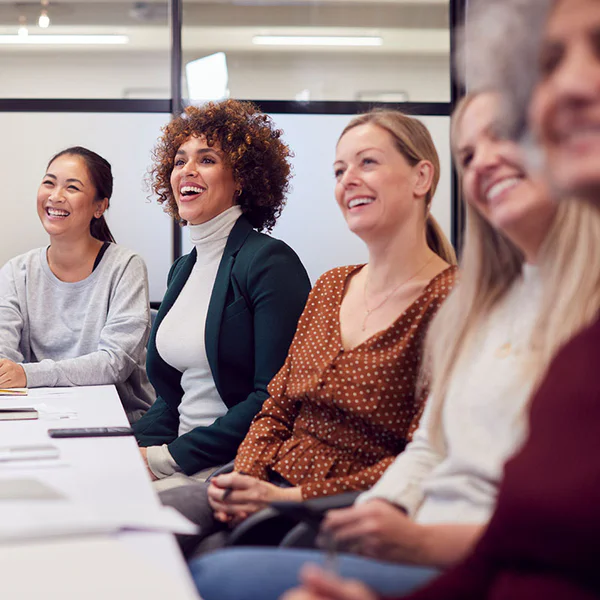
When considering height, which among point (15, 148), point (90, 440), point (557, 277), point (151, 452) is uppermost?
point (15, 148)

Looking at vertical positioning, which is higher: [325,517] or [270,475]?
[325,517]

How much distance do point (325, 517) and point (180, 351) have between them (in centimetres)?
131

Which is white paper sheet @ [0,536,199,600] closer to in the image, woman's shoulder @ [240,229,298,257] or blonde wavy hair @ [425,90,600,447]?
blonde wavy hair @ [425,90,600,447]

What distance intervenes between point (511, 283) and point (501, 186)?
0.67ft

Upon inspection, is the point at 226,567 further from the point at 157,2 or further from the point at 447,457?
the point at 157,2

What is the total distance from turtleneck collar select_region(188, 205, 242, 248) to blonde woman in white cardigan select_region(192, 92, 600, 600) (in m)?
1.15

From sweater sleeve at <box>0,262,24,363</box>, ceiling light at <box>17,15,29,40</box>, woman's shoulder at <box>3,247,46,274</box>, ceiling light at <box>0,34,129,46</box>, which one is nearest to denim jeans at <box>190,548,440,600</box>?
sweater sleeve at <box>0,262,24,363</box>

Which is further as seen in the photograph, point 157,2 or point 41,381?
point 157,2

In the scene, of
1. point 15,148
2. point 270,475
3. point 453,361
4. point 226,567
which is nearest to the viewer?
point 226,567

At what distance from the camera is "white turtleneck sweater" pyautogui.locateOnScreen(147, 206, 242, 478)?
7.62ft

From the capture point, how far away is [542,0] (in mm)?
861

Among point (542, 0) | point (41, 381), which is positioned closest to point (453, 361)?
point (542, 0)

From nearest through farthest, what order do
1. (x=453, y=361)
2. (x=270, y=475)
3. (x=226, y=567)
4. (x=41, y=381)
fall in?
(x=226, y=567) → (x=453, y=361) → (x=270, y=475) → (x=41, y=381)

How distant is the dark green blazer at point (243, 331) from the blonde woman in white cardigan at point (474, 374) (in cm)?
74
